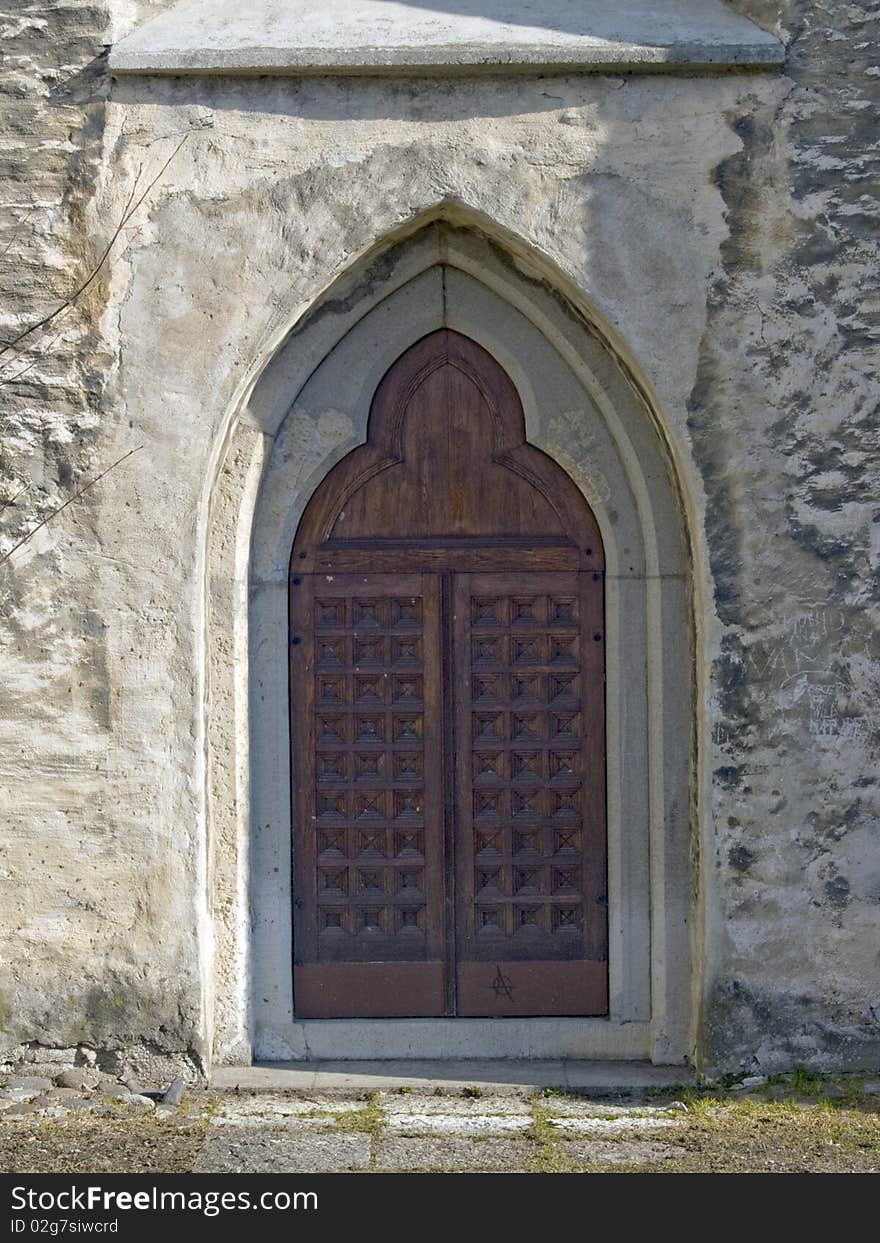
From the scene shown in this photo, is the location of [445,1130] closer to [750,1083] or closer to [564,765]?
[750,1083]

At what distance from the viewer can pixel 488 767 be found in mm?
4988

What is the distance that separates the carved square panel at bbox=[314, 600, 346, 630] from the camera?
4969 millimetres

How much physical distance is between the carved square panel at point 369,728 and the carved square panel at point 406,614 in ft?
1.12

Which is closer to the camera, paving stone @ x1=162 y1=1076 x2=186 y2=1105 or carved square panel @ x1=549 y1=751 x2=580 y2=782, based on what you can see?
paving stone @ x1=162 y1=1076 x2=186 y2=1105

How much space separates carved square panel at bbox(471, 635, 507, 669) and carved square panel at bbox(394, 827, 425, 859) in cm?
66

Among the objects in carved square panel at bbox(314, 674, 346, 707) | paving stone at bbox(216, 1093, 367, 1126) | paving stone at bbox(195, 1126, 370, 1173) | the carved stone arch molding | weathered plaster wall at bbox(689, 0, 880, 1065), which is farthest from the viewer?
carved square panel at bbox(314, 674, 346, 707)

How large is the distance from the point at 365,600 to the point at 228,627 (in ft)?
1.70

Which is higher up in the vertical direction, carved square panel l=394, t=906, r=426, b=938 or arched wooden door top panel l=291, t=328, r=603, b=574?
arched wooden door top panel l=291, t=328, r=603, b=574

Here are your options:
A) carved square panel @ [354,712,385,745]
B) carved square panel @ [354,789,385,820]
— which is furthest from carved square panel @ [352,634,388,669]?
carved square panel @ [354,789,385,820]

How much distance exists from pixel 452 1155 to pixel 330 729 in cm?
156

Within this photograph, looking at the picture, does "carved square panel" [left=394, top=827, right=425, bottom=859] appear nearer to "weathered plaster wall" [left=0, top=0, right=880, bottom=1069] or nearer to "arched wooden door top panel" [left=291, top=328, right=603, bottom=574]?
"weathered plaster wall" [left=0, top=0, right=880, bottom=1069]

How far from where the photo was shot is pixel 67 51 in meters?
4.58

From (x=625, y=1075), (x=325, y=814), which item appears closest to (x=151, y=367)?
(x=325, y=814)

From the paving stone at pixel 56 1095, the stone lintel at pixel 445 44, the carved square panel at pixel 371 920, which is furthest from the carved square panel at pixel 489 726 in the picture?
the stone lintel at pixel 445 44
